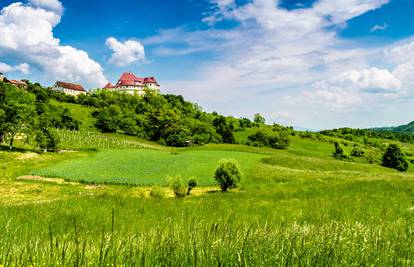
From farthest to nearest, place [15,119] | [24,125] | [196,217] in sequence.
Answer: [24,125]
[15,119]
[196,217]

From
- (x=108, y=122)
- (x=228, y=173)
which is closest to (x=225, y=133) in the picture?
(x=108, y=122)

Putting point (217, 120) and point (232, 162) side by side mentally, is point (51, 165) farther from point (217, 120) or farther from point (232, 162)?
point (217, 120)

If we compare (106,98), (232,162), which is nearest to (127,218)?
(232,162)

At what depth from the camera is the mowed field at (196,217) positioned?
3999 mm

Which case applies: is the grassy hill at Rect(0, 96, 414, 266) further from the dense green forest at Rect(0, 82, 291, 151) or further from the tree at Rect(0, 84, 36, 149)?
the dense green forest at Rect(0, 82, 291, 151)

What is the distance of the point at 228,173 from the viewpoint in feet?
118

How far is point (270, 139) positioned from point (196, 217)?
439ft

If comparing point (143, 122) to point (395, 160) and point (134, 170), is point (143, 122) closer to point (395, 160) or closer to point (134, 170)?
point (134, 170)

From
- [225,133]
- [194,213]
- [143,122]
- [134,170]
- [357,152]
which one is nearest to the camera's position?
[194,213]

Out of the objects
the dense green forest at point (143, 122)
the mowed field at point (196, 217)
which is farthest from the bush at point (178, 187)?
the dense green forest at point (143, 122)

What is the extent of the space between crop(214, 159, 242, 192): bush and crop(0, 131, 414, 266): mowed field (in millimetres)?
1793

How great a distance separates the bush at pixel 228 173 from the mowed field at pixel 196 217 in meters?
1.79

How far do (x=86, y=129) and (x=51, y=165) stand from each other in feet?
235

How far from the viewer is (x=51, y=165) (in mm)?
56500
